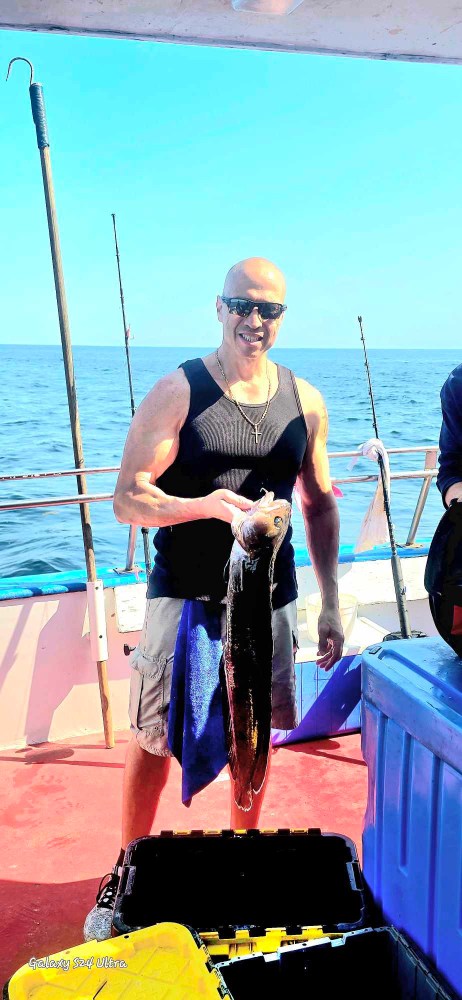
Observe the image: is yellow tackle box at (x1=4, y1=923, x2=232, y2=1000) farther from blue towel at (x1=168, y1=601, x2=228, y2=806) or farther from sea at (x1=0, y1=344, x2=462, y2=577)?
sea at (x1=0, y1=344, x2=462, y2=577)

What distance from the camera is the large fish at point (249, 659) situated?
1824mm

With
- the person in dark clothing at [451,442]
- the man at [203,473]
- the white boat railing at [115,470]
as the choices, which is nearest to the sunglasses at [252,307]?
the man at [203,473]

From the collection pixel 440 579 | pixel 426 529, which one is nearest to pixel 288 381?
pixel 440 579

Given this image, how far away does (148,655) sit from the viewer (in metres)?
2.26

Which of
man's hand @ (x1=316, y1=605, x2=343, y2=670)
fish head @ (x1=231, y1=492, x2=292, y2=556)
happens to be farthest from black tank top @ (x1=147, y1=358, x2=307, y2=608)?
man's hand @ (x1=316, y1=605, x2=343, y2=670)

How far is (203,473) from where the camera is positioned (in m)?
2.17

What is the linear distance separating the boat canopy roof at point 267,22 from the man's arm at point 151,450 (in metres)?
0.99

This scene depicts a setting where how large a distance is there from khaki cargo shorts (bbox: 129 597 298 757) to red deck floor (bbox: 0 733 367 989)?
28.8 inches

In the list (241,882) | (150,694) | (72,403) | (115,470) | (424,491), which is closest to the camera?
(241,882)

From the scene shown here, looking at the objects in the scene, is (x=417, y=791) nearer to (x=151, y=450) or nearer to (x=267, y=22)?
(x=151, y=450)

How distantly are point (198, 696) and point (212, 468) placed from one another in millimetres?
668

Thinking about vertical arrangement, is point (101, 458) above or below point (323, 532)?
below

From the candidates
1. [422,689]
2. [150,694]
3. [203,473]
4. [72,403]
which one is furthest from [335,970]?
[72,403]

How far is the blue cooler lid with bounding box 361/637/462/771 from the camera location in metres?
1.46
